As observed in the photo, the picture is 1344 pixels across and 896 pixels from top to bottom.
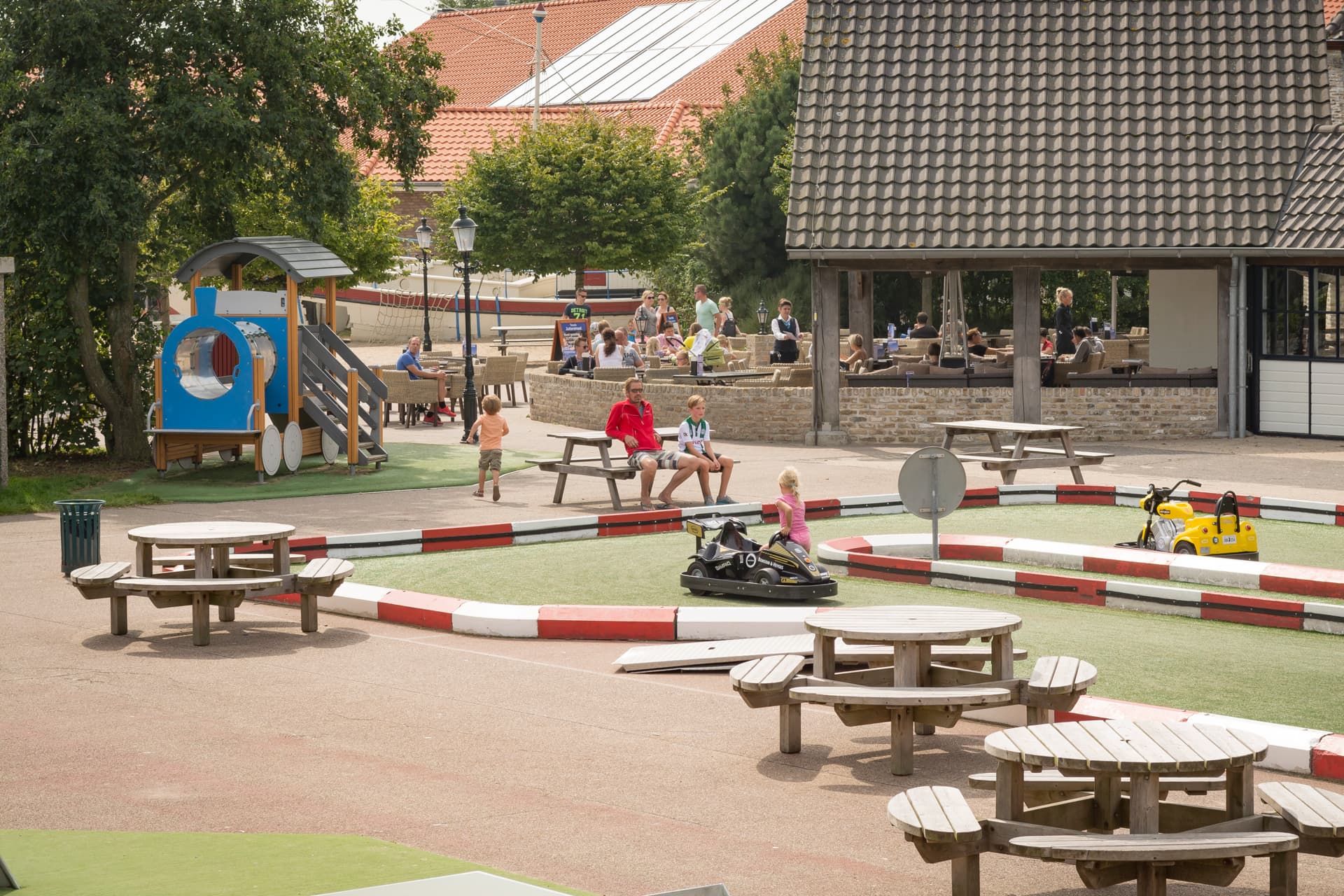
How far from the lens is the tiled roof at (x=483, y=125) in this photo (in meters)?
48.3

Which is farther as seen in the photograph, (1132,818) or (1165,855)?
(1132,818)

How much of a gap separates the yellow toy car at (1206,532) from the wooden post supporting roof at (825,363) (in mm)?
10008

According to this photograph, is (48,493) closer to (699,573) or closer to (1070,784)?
(699,573)

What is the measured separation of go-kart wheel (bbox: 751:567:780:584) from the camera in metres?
11.8

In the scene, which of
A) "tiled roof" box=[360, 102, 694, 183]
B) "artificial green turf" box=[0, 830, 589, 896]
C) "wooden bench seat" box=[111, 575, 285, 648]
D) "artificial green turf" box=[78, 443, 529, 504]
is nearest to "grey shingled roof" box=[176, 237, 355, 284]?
"artificial green turf" box=[78, 443, 529, 504]

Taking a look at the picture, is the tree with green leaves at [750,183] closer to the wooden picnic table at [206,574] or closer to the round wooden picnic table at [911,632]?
A: the wooden picnic table at [206,574]

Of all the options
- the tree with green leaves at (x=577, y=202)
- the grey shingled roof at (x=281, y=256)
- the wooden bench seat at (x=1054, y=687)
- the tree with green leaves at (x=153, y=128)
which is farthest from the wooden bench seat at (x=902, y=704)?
the tree with green leaves at (x=577, y=202)

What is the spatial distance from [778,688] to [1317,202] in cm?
1721

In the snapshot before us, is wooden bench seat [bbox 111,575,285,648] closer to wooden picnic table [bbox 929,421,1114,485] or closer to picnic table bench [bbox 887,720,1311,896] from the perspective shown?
picnic table bench [bbox 887,720,1311,896]

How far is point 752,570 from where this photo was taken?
11945 mm

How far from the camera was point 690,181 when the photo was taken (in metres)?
41.9

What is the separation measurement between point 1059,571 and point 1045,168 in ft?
38.4

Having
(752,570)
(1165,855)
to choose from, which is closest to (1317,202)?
(752,570)

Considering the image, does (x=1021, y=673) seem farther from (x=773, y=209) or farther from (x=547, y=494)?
(x=773, y=209)
